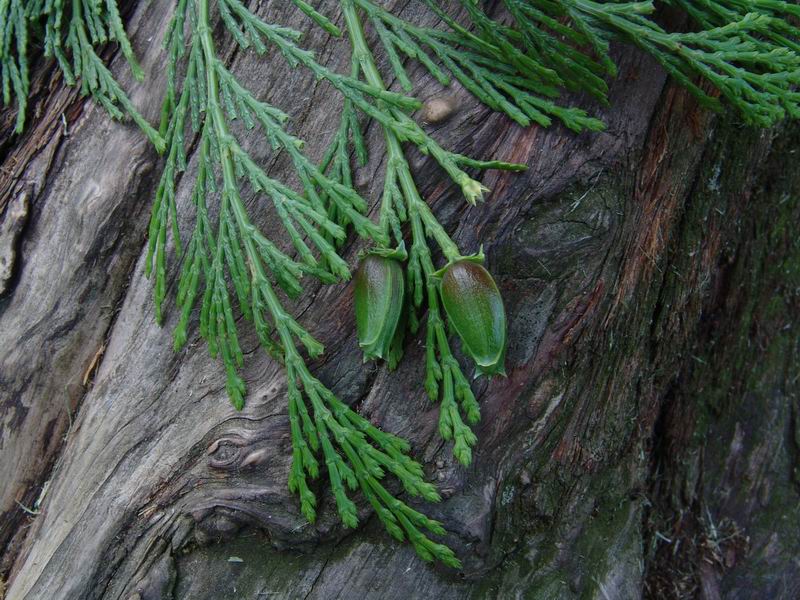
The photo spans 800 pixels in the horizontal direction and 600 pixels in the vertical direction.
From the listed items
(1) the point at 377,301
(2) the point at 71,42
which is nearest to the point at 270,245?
(1) the point at 377,301

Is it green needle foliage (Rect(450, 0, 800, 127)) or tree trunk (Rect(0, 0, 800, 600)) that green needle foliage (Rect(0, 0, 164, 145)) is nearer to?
tree trunk (Rect(0, 0, 800, 600))

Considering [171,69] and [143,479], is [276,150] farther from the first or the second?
[143,479]

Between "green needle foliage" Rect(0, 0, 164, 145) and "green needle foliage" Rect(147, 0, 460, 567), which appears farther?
"green needle foliage" Rect(0, 0, 164, 145)

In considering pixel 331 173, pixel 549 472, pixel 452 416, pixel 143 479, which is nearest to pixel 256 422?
pixel 143 479

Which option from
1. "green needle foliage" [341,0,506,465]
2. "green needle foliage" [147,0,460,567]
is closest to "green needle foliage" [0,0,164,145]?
"green needle foliage" [147,0,460,567]

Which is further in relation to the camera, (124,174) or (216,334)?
(124,174)

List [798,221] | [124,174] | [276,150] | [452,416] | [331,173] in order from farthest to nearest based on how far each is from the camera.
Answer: [798,221], [124,174], [276,150], [331,173], [452,416]
